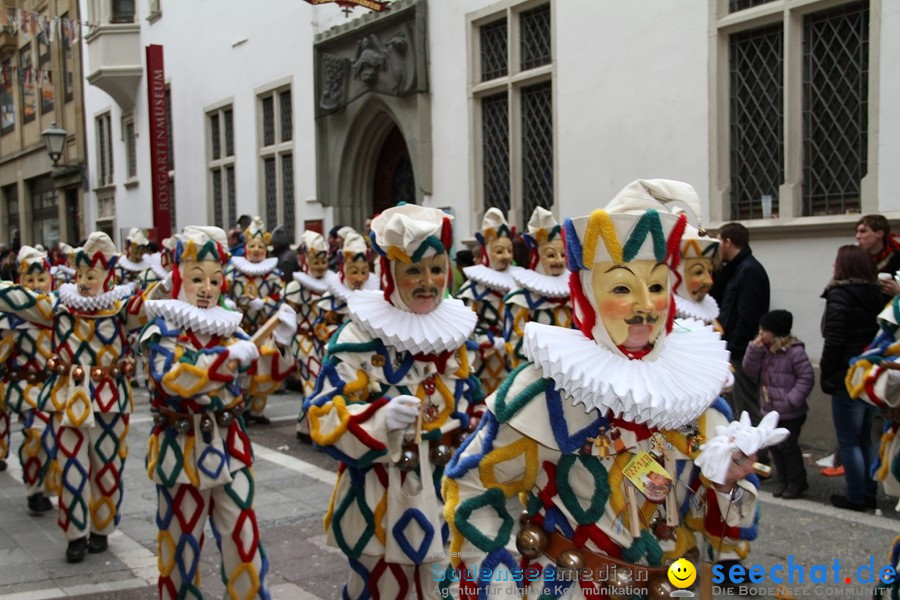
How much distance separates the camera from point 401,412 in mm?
4039

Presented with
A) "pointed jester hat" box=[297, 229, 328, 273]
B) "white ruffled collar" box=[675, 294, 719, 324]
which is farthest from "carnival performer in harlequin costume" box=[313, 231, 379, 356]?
"white ruffled collar" box=[675, 294, 719, 324]

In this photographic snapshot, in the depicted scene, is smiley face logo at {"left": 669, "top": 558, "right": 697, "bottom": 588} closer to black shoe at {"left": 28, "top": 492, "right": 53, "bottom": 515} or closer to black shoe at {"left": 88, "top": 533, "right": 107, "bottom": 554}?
black shoe at {"left": 88, "top": 533, "right": 107, "bottom": 554}

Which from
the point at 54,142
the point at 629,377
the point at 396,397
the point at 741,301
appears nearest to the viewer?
the point at 629,377

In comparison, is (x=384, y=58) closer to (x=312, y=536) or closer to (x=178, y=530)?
(x=312, y=536)

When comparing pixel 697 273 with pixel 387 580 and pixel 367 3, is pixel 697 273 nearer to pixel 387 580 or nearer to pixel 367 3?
pixel 387 580

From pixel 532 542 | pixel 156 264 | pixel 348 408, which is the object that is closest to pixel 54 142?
pixel 156 264

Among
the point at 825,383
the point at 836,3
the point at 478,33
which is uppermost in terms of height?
the point at 478,33

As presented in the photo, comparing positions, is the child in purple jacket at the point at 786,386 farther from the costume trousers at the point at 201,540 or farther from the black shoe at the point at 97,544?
the black shoe at the point at 97,544

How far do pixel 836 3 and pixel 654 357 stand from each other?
6740 millimetres

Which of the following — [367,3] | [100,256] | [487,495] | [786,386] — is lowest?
[786,386]

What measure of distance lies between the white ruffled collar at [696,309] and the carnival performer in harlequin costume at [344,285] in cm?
352

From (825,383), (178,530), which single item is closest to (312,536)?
(178,530)

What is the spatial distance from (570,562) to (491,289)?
592cm

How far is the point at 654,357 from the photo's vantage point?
9.75 feet
